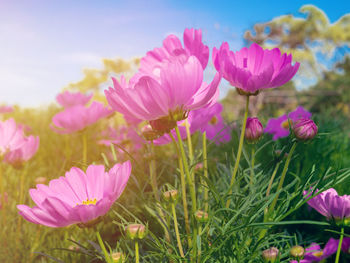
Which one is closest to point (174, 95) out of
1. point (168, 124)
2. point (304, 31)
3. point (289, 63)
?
point (168, 124)

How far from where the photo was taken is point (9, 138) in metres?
0.80

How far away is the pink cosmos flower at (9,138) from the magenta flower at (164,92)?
0.48 metres

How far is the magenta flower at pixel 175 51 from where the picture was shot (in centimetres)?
51

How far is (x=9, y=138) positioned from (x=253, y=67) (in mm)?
624

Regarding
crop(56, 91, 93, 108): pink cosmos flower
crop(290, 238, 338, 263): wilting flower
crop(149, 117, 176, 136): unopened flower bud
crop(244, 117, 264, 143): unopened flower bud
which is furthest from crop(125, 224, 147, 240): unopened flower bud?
crop(56, 91, 93, 108): pink cosmos flower

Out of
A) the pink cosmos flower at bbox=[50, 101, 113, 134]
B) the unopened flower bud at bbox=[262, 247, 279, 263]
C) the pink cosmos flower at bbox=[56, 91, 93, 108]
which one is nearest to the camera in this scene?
the unopened flower bud at bbox=[262, 247, 279, 263]

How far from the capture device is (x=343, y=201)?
55cm

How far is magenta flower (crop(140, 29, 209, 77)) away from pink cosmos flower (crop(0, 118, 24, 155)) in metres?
0.42

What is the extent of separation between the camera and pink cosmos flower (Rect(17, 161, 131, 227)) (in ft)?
A: 1.27

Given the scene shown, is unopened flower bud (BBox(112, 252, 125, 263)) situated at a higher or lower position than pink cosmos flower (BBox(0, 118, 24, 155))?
lower

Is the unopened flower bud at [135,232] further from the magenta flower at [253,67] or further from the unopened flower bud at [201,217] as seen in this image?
the magenta flower at [253,67]

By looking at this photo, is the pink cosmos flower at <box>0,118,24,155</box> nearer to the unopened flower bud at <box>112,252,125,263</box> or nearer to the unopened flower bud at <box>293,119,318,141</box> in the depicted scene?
the unopened flower bud at <box>112,252,125,263</box>

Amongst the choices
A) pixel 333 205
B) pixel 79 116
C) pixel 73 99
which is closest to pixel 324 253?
pixel 333 205

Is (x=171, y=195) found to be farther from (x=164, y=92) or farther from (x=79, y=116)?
(x=79, y=116)
